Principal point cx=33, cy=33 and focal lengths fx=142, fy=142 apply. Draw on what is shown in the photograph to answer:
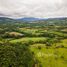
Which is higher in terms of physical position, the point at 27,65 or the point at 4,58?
the point at 4,58

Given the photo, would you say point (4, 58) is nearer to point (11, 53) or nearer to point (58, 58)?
point (11, 53)

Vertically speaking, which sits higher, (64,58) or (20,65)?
(20,65)

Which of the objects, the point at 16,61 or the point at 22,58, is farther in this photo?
the point at 22,58

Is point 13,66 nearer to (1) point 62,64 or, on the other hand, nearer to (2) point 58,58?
(1) point 62,64

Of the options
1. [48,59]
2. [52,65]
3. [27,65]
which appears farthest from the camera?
[48,59]

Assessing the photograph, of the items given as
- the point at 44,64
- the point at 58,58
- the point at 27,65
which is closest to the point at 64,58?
the point at 58,58

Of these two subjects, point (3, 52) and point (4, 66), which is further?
point (3, 52)

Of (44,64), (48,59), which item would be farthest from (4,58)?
(48,59)

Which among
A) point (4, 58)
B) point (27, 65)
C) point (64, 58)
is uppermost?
point (4, 58)

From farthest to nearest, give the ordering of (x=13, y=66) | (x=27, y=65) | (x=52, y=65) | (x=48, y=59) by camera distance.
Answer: (x=48, y=59) → (x=52, y=65) → (x=27, y=65) → (x=13, y=66)
